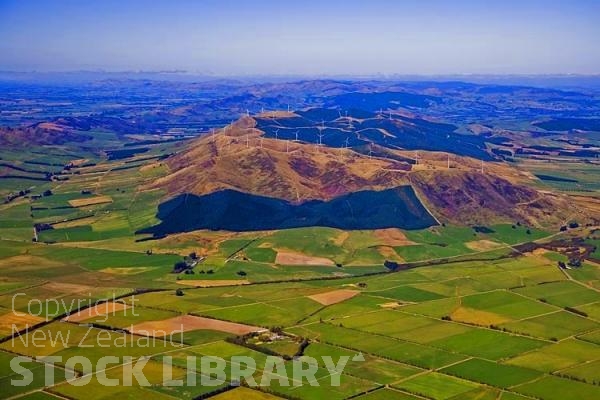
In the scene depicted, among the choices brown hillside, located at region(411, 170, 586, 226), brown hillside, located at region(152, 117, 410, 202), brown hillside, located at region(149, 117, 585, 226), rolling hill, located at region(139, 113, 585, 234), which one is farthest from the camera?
brown hillside, located at region(152, 117, 410, 202)

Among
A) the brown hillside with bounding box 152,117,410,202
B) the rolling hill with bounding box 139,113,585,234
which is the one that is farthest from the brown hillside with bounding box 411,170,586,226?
the brown hillside with bounding box 152,117,410,202

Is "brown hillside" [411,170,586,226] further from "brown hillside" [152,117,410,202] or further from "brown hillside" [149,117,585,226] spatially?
"brown hillside" [152,117,410,202]

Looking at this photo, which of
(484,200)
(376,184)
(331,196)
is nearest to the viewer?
(484,200)

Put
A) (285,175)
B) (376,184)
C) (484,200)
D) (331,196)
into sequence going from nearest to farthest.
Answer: (484,200) < (331,196) < (376,184) < (285,175)

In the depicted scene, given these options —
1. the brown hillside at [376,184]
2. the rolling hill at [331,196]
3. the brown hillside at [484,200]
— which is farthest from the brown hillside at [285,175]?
the brown hillside at [484,200]

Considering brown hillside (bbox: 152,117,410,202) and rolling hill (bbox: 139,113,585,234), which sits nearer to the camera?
rolling hill (bbox: 139,113,585,234)

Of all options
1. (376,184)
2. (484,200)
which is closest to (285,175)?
(376,184)

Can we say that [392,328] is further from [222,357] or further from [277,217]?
[277,217]

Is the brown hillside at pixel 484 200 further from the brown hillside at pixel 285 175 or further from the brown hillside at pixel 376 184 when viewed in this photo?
the brown hillside at pixel 285 175

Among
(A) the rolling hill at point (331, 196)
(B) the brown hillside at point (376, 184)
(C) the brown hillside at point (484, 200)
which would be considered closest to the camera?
(A) the rolling hill at point (331, 196)

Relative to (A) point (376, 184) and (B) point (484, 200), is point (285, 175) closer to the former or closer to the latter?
(A) point (376, 184)


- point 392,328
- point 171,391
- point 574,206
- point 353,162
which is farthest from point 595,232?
point 171,391
